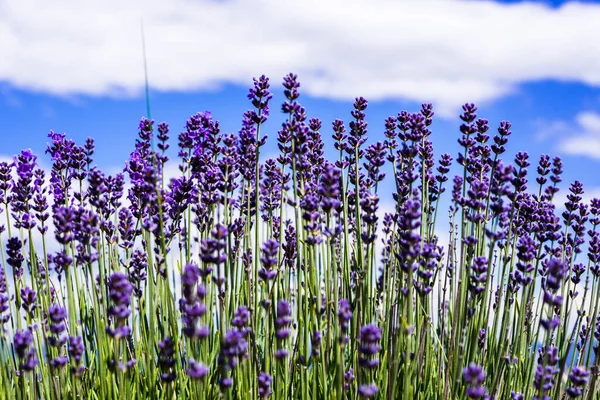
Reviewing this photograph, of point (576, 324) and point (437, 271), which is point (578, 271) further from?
point (437, 271)

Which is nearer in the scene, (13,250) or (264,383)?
(264,383)

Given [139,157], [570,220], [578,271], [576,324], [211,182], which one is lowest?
[576,324]

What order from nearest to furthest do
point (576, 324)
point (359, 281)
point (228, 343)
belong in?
point (228, 343) → point (359, 281) → point (576, 324)

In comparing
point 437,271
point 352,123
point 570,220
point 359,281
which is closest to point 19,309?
point 359,281

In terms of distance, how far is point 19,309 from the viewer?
3668 millimetres

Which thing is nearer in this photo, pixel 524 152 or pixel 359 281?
pixel 359 281

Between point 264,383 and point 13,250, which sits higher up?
point 13,250

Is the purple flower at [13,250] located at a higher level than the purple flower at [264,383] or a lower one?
higher

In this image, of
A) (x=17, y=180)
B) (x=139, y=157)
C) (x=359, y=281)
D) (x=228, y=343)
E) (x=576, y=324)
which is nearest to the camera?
(x=228, y=343)

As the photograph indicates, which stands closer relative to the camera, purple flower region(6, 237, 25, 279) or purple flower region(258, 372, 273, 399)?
purple flower region(258, 372, 273, 399)

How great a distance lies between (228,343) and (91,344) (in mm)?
2229

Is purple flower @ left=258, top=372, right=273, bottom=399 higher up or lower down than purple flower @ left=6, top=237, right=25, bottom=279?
lower down

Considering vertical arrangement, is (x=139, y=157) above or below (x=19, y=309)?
above

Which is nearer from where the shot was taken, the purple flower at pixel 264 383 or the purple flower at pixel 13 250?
the purple flower at pixel 264 383
